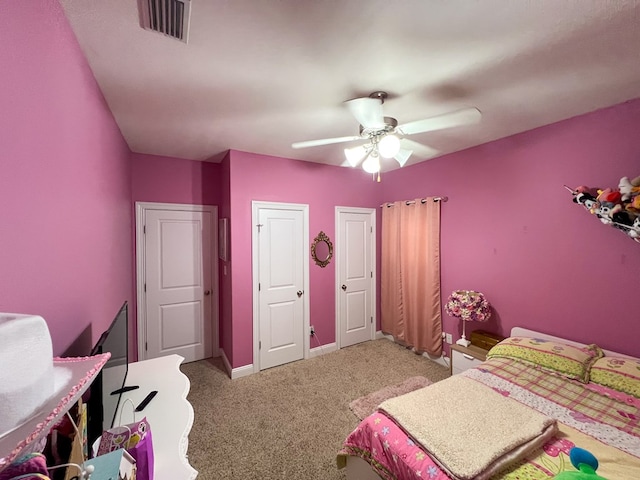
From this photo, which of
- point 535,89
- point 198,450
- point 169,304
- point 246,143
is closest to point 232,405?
point 198,450

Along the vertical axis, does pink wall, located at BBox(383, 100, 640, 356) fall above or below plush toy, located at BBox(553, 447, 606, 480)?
above

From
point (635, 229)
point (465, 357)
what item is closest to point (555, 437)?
point (465, 357)

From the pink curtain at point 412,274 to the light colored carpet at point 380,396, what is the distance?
2.01 feet

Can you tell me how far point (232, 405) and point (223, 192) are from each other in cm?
229

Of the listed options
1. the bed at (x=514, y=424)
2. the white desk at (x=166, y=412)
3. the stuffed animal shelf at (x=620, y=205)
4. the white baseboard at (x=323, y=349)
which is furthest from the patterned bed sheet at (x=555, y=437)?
the white baseboard at (x=323, y=349)

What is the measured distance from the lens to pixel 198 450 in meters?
1.98

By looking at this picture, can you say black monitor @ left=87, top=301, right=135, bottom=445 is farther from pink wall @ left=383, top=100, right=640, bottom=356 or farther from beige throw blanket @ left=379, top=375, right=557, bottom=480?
pink wall @ left=383, top=100, right=640, bottom=356

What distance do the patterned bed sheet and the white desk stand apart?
934 millimetres

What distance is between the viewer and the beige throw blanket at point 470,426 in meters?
1.19

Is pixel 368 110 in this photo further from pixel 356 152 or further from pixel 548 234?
pixel 548 234

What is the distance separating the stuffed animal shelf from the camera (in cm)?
173

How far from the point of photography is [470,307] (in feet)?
8.75

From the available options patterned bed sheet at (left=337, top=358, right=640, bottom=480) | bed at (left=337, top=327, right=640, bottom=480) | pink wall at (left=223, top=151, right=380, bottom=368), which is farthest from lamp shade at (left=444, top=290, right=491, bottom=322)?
pink wall at (left=223, top=151, right=380, bottom=368)

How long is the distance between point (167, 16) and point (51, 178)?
790 millimetres
